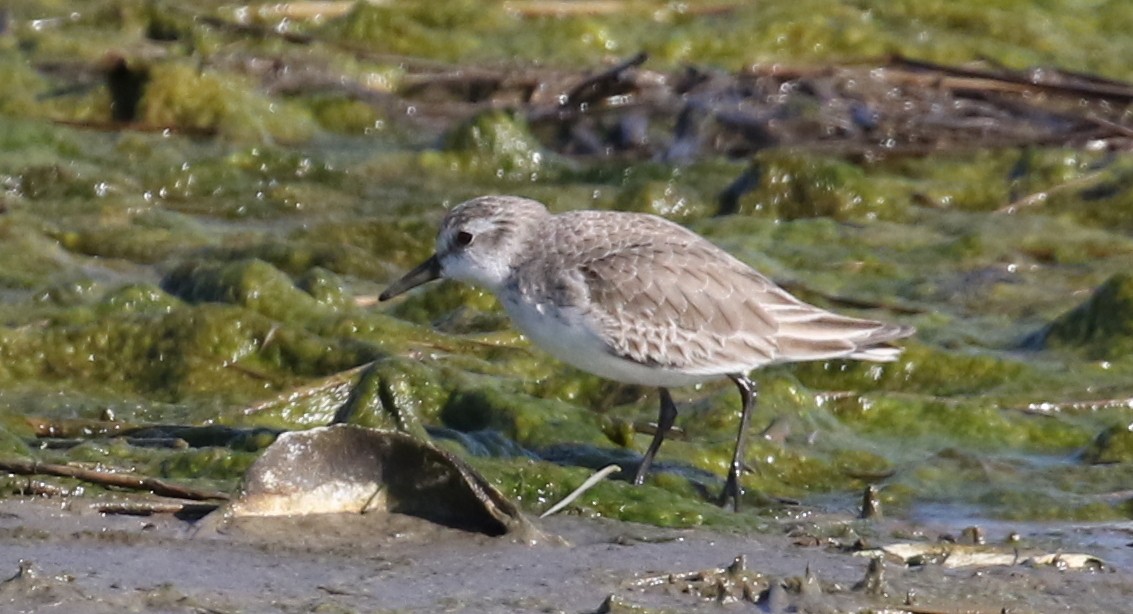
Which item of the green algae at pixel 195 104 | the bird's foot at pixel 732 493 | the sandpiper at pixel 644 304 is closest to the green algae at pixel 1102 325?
the sandpiper at pixel 644 304

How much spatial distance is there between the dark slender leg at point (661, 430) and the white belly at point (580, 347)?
0.26 ft

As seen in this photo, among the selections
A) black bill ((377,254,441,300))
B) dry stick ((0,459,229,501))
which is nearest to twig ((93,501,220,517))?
dry stick ((0,459,229,501))

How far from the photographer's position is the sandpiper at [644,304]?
5.28 meters

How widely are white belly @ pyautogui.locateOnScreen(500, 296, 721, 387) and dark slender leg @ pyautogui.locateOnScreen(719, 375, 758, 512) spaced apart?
15 centimetres

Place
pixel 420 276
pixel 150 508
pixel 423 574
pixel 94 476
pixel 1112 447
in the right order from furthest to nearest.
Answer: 1. pixel 420 276
2. pixel 1112 447
3. pixel 94 476
4. pixel 150 508
5. pixel 423 574

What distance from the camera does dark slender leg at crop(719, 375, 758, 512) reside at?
503 centimetres

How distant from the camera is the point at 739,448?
5.18 m

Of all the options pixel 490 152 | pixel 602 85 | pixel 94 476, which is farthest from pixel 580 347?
pixel 602 85

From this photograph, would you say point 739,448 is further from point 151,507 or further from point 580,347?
point 151,507

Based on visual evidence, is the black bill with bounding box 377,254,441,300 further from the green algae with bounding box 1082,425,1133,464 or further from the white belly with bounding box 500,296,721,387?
the green algae with bounding box 1082,425,1133,464

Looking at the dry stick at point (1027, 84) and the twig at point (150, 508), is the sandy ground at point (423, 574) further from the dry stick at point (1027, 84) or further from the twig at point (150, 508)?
the dry stick at point (1027, 84)

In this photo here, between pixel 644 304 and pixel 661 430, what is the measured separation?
359 millimetres

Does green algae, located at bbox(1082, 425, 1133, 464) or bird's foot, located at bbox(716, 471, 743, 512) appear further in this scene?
green algae, located at bbox(1082, 425, 1133, 464)

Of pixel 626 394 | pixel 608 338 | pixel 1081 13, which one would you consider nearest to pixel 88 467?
pixel 608 338
